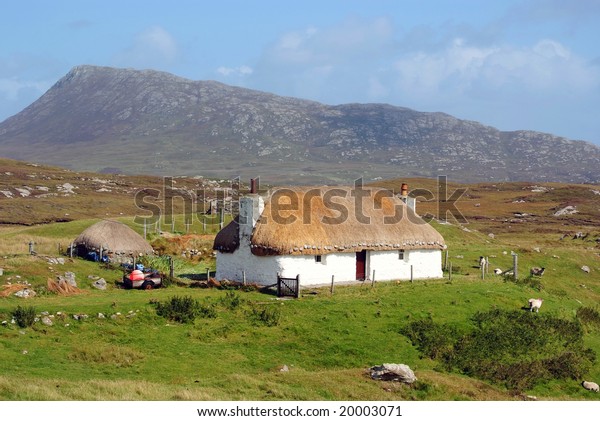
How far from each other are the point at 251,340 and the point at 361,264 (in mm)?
13820

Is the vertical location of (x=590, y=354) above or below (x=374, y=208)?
below

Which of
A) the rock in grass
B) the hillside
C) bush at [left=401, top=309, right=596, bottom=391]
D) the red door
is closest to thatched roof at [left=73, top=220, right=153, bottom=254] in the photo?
the red door

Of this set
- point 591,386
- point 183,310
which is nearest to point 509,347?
point 591,386

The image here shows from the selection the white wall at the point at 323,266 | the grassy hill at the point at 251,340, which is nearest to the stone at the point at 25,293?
the grassy hill at the point at 251,340

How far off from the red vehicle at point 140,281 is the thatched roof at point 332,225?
15.0 feet

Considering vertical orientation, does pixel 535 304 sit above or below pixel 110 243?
below

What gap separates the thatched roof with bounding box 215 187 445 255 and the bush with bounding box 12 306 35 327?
1334 cm

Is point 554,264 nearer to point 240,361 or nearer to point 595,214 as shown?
point 240,361

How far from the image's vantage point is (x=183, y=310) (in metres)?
29.4

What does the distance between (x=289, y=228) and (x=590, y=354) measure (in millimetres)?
15819

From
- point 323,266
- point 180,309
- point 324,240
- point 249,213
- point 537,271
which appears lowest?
point 537,271

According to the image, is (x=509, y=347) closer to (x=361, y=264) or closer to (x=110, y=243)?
(x=361, y=264)
